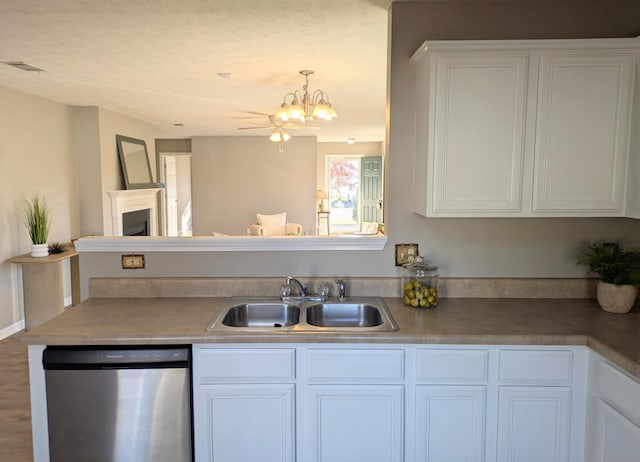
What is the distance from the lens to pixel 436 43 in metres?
2.18

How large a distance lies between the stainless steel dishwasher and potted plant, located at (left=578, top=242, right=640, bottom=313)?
207 cm

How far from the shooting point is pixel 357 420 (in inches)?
81.3

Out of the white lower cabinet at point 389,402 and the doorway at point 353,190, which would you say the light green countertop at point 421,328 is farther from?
the doorway at point 353,190

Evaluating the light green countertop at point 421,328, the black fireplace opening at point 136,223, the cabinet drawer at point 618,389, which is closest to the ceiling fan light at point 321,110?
the light green countertop at point 421,328

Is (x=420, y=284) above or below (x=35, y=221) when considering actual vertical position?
below

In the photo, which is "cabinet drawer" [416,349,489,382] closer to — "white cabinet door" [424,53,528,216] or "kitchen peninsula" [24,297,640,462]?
"kitchen peninsula" [24,297,640,462]

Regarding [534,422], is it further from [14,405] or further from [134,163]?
[134,163]

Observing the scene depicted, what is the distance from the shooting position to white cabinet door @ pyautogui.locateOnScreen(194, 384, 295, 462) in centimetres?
206

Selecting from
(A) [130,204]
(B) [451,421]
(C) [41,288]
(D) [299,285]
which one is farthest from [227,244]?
(A) [130,204]

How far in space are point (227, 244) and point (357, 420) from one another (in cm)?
117

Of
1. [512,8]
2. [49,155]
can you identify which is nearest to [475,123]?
[512,8]

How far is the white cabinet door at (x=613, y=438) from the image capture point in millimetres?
1708

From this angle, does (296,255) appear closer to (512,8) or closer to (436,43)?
(436,43)

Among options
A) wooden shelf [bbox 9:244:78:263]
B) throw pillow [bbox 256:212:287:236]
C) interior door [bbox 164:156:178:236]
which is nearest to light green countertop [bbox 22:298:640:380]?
wooden shelf [bbox 9:244:78:263]
